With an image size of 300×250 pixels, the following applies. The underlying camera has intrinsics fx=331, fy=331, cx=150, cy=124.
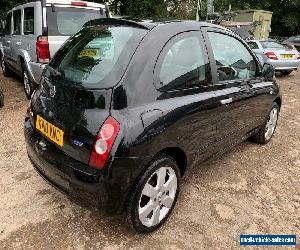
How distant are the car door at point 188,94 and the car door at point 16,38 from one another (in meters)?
4.88

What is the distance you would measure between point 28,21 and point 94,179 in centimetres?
489

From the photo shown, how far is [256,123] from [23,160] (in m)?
2.99

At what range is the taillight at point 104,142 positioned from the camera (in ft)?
7.55

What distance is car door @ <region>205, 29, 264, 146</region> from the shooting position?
10.9 feet

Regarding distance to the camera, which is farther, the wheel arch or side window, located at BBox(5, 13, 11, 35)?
side window, located at BBox(5, 13, 11, 35)

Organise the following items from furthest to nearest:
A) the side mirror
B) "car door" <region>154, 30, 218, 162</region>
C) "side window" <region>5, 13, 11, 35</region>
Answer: "side window" <region>5, 13, 11, 35</region>, the side mirror, "car door" <region>154, 30, 218, 162</region>

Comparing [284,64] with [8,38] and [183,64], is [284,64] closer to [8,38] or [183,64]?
[8,38]

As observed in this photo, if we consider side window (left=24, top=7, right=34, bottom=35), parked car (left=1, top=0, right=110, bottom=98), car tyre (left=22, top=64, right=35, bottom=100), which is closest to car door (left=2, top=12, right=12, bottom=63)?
parked car (left=1, top=0, right=110, bottom=98)

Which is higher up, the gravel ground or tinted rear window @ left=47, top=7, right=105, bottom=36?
tinted rear window @ left=47, top=7, right=105, bottom=36

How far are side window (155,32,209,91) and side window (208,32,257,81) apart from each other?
0.83 ft

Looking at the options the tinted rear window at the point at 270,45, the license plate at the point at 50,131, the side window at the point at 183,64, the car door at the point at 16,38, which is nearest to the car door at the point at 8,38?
the car door at the point at 16,38

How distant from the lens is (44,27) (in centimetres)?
557

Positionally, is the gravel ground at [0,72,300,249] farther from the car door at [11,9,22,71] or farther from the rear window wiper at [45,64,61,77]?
the car door at [11,9,22,71]

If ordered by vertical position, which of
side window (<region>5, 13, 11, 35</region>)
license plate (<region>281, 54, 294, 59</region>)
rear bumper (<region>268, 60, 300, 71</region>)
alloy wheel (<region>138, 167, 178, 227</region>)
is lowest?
alloy wheel (<region>138, 167, 178, 227</region>)
